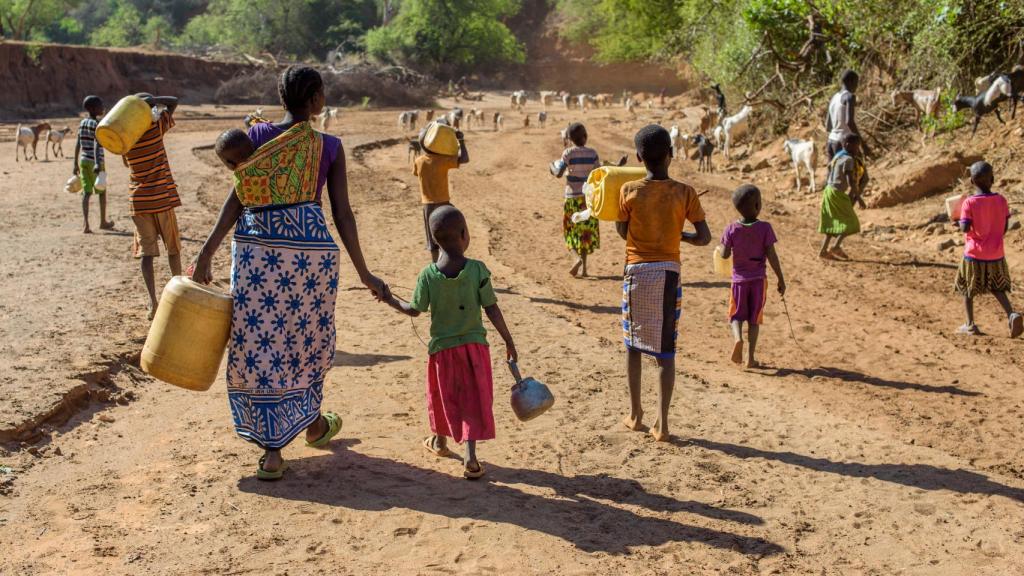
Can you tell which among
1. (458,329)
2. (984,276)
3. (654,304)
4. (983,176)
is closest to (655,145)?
(654,304)

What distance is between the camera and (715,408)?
613cm

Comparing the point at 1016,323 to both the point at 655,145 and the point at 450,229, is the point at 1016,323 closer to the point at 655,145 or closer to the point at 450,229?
the point at 655,145

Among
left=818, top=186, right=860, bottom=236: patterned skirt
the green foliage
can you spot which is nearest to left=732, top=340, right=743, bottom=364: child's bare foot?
left=818, top=186, right=860, bottom=236: patterned skirt

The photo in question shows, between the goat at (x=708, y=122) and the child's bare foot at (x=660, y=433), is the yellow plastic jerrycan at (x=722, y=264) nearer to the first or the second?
the child's bare foot at (x=660, y=433)

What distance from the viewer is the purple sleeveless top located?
4.60m

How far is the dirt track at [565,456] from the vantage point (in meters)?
4.21

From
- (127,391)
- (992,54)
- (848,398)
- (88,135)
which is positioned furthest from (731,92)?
(127,391)

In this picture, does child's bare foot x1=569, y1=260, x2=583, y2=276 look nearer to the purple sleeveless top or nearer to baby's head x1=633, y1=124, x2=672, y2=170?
baby's head x1=633, y1=124, x2=672, y2=170

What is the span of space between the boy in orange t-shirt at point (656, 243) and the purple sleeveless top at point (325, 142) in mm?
1584

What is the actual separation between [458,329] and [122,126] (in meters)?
2.58

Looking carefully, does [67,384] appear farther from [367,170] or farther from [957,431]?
[367,170]

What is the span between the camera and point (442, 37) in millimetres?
51938

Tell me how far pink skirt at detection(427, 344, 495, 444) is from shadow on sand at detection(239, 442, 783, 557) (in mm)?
297

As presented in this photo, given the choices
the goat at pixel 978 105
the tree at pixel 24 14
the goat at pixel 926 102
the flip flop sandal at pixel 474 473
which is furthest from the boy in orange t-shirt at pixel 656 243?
the tree at pixel 24 14
